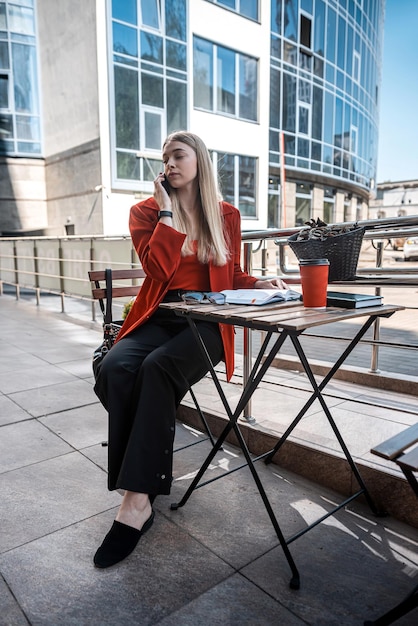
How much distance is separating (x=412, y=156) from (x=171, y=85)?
30664mm

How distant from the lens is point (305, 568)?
1587 mm

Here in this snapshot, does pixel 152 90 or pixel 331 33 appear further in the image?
pixel 331 33

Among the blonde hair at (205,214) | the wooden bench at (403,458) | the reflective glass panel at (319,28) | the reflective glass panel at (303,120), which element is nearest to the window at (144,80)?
the reflective glass panel at (303,120)

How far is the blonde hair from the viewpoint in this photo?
2.17 meters

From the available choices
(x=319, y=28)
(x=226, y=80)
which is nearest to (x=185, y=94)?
(x=226, y=80)

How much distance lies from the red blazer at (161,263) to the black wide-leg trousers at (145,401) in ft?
0.68

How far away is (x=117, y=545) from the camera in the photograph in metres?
1.63

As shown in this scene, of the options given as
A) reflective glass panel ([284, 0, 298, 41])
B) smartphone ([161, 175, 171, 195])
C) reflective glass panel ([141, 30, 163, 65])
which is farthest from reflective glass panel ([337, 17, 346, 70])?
smartphone ([161, 175, 171, 195])

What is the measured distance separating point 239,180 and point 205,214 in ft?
44.2

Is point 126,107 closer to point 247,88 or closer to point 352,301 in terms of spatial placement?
point 247,88

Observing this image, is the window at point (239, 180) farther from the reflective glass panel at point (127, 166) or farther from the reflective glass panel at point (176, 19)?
the reflective glass panel at point (176, 19)

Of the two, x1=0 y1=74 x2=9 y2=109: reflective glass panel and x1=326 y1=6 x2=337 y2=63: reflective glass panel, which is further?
x1=326 y1=6 x2=337 y2=63: reflective glass panel

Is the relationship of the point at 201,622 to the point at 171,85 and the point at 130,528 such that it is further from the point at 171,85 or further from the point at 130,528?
the point at 171,85

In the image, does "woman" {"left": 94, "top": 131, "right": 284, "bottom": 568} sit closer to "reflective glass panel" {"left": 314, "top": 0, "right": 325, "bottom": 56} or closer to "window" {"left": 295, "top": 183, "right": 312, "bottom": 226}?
"window" {"left": 295, "top": 183, "right": 312, "bottom": 226}
